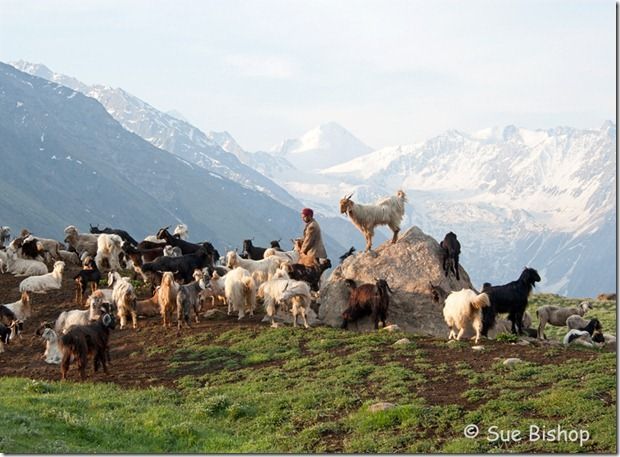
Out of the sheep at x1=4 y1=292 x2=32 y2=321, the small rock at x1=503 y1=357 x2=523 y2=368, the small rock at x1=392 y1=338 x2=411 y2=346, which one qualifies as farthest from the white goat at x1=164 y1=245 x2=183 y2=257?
the small rock at x1=503 y1=357 x2=523 y2=368

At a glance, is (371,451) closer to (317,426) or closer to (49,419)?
(317,426)

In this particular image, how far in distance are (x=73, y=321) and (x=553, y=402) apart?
12.3 meters

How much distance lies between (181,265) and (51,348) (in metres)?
6.54

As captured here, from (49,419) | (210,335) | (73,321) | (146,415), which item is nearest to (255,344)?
(210,335)

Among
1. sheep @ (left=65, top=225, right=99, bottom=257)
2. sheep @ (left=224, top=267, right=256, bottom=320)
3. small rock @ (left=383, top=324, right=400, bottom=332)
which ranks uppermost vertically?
sheep @ (left=65, top=225, right=99, bottom=257)

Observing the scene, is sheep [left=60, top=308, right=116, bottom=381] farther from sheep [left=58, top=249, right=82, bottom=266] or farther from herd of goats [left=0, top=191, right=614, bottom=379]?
sheep [left=58, top=249, right=82, bottom=266]

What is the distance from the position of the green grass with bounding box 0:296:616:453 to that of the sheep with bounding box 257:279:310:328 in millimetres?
2190

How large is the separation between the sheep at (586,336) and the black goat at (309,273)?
23.9 feet

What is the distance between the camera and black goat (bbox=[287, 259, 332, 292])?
2692 centimetres

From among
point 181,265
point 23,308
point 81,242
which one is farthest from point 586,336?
point 81,242

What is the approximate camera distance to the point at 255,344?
22.1 meters

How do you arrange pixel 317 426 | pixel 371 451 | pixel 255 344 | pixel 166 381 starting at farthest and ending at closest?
pixel 255 344 → pixel 166 381 → pixel 317 426 → pixel 371 451

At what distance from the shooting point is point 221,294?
86.5 feet

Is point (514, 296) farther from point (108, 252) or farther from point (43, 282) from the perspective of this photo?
point (108, 252)
